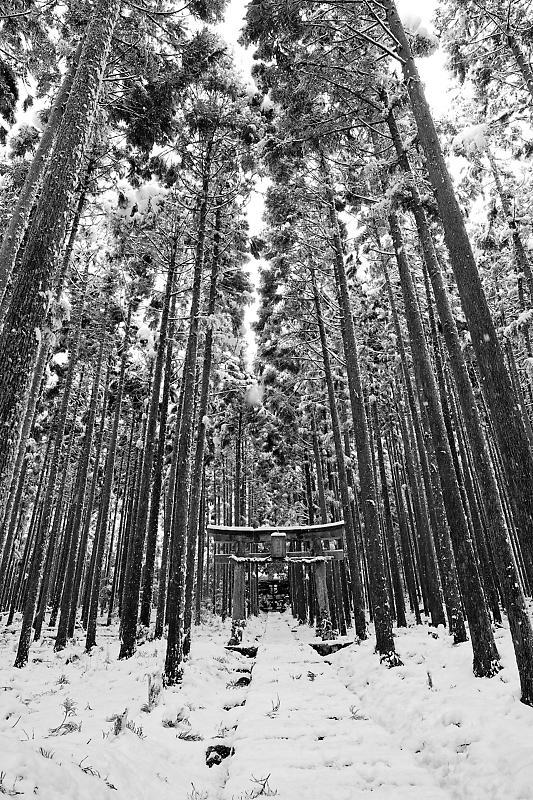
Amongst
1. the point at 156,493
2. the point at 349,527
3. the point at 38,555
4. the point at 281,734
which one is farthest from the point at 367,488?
the point at 38,555

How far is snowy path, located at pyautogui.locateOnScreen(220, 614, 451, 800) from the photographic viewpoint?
4426 millimetres

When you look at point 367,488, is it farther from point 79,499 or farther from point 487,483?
point 79,499

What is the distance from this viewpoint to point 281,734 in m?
6.14

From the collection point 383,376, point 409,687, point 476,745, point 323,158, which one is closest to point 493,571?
point 383,376

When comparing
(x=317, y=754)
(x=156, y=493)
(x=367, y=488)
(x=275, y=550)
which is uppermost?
(x=156, y=493)

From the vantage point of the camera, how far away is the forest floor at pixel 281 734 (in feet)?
13.3

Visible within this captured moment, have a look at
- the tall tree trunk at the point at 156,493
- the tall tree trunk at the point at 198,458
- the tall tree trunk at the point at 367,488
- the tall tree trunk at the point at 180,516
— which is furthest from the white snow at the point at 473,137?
the tall tree trunk at the point at 156,493

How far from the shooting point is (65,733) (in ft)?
17.9

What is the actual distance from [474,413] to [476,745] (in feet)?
14.7

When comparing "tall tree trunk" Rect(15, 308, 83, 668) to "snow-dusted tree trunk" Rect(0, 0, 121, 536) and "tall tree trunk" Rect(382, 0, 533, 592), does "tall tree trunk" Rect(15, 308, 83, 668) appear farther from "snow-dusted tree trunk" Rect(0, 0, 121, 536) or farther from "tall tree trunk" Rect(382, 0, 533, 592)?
"tall tree trunk" Rect(382, 0, 533, 592)

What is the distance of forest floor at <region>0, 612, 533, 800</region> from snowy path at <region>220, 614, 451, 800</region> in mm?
21

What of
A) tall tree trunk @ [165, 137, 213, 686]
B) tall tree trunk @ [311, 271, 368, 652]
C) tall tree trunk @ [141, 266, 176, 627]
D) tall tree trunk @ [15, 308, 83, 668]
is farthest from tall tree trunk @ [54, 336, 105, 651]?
tall tree trunk @ [311, 271, 368, 652]

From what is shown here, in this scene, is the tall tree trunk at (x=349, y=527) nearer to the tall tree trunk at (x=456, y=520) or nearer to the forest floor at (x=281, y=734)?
the forest floor at (x=281, y=734)

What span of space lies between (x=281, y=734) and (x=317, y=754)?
3.14 feet
